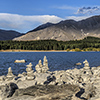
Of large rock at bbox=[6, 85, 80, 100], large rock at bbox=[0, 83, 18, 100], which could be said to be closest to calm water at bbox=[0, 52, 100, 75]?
large rock at bbox=[0, 83, 18, 100]

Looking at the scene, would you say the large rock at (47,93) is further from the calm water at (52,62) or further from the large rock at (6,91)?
the calm water at (52,62)

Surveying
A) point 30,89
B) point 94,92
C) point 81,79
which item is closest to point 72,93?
point 94,92

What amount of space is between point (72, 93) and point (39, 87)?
230 centimetres

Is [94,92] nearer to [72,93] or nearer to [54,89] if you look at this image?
[72,93]

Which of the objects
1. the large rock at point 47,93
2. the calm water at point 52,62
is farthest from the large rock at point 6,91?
the calm water at point 52,62

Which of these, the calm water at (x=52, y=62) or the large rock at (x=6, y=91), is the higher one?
the large rock at (x=6, y=91)

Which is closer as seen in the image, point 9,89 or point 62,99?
Answer: point 62,99

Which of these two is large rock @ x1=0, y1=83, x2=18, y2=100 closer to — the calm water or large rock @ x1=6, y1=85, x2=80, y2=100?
large rock @ x1=6, y1=85, x2=80, y2=100

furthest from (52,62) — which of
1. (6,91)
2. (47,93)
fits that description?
(47,93)

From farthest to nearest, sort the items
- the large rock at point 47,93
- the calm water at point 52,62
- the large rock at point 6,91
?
the calm water at point 52,62 < the large rock at point 6,91 < the large rock at point 47,93

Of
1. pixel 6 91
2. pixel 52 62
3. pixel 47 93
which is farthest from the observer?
pixel 52 62

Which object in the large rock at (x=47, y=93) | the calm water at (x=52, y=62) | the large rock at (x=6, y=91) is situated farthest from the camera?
the calm water at (x=52, y=62)

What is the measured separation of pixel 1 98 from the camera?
10.7 m

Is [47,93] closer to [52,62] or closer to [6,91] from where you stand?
[6,91]
